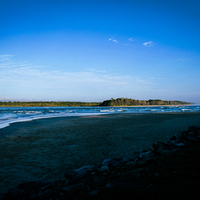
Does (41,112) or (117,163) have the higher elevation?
(117,163)

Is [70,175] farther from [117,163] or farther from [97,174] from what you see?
[117,163]

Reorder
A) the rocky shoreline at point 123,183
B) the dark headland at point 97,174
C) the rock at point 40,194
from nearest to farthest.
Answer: the rocky shoreline at point 123,183 → the dark headland at point 97,174 → the rock at point 40,194

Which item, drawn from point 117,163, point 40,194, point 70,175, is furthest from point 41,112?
point 40,194

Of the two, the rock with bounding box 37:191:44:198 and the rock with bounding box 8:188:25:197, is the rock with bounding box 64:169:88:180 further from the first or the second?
the rock with bounding box 8:188:25:197

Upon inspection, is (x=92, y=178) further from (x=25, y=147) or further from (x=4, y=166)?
(x=25, y=147)

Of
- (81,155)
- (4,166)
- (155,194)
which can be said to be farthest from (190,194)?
(4,166)

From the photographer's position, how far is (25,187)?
4258 millimetres

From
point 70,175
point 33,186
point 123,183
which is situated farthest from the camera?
point 70,175

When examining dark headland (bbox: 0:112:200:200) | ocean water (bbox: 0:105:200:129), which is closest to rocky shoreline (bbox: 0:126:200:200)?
dark headland (bbox: 0:112:200:200)

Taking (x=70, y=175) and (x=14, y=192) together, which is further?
(x=70, y=175)

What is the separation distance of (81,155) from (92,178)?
124 inches

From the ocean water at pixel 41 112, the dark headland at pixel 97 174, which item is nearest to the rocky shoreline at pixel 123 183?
the dark headland at pixel 97 174

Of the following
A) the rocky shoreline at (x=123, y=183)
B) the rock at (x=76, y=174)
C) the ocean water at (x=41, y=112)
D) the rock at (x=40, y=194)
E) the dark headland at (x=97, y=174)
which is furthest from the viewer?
the ocean water at (x=41, y=112)

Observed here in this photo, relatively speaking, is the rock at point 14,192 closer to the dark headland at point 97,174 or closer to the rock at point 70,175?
the dark headland at point 97,174
